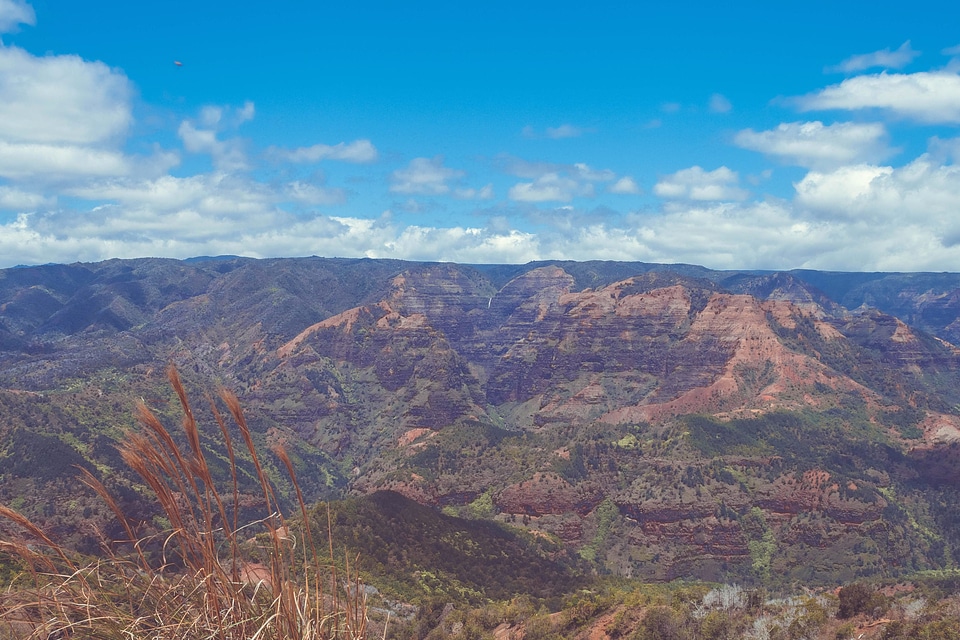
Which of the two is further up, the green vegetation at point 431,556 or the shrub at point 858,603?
the shrub at point 858,603

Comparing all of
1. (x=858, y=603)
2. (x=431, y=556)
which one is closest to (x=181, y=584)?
(x=858, y=603)

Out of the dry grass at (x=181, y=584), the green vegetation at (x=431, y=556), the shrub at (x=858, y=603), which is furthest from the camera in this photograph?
the green vegetation at (x=431, y=556)

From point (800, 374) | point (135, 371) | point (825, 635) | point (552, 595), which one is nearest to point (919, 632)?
point (825, 635)

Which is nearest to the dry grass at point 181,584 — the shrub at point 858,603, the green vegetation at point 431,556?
the shrub at point 858,603

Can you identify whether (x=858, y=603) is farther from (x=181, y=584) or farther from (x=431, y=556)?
(x=431, y=556)

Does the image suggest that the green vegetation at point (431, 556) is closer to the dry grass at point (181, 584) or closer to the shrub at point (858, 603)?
the shrub at point (858, 603)

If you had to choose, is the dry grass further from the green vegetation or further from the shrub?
the green vegetation

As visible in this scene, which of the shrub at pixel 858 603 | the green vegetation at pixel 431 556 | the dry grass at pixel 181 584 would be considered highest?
the dry grass at pixel 181 584

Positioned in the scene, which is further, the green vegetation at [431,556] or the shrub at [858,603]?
the green vegetation at [431,556]

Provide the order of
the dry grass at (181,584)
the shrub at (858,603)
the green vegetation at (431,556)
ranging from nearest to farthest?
the dry grass at (181,584)
the shrub at (858,603)
the green vegetation at (431,556)

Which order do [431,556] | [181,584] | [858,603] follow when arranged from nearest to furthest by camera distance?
[181,584]
[858,603]
[431,556]

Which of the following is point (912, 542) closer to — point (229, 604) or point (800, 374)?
point (800, 374)
